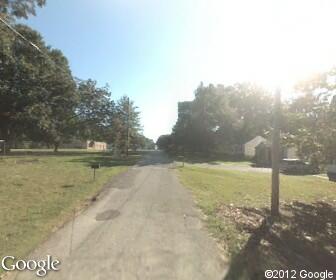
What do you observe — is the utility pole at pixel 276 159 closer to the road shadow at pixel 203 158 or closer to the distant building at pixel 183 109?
the road shadow at pixel 203 158

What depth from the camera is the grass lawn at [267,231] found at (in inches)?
288

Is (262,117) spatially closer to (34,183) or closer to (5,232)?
(34,183)

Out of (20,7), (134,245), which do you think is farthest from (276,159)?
(20,7)

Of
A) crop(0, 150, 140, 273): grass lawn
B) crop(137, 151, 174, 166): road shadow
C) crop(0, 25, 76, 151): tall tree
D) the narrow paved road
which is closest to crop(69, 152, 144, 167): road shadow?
crop(137, 151, 174, 166): road shadow

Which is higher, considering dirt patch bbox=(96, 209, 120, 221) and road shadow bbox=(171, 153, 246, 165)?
road shadow bbox=(171, 153, 246, 165)

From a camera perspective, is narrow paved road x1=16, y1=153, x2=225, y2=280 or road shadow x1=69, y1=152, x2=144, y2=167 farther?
road shadow x1=69, y1=152, x2=144, y2=167

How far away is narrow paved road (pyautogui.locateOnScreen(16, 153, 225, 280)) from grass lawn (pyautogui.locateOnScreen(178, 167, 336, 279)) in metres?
0.46

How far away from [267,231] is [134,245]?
382 cm

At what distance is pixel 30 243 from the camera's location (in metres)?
7.67

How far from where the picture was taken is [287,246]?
28.3 ft

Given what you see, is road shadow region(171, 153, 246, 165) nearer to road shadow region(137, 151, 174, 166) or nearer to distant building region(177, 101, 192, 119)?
road shadow region(137, 151, 174, 166)

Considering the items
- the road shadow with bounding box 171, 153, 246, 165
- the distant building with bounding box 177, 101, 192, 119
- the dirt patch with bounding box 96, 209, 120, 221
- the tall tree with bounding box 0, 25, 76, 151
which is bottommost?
the dirt patch with bounding box 96, 209, 120, 221

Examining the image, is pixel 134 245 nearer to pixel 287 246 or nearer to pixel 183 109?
pixel 287 246

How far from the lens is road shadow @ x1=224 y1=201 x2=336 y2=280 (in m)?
7.02
